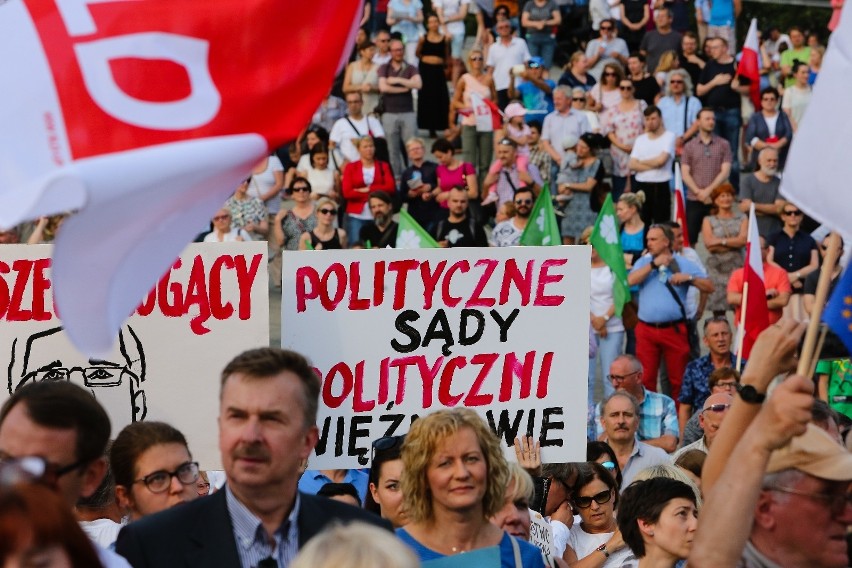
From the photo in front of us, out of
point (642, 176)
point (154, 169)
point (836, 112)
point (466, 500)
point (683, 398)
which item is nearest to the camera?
point (154, 169)

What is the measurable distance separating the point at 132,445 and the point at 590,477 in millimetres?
3251

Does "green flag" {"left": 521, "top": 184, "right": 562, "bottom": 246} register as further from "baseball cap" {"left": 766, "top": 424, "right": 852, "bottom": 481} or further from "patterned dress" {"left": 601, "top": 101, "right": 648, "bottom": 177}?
"baseball cap" {"left": 766, "top": 424, "right": 852, "bottom": 481}

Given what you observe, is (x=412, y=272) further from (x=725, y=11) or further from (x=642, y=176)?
(x=725, y=11)

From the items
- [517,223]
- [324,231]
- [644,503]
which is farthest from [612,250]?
[644,503]

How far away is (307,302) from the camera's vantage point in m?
7.59

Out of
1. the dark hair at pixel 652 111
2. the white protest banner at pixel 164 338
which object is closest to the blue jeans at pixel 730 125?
the dark hair at pixel 652 111

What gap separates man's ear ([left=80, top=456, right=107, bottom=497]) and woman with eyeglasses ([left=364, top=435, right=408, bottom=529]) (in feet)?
7.15

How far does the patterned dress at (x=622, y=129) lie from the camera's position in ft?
62.7

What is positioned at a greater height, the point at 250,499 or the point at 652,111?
the point at 250,499

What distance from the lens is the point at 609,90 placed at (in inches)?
782

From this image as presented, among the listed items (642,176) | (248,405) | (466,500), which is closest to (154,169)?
(248,405)

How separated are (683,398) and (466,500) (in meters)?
7.83

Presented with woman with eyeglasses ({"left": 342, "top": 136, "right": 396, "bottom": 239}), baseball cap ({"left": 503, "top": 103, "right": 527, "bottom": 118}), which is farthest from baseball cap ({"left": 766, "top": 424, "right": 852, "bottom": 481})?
baseball cap ({"left": 503, "top": 103, "right": 527, "bottom": 118})

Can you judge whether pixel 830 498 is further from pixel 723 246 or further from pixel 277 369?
pixel 723 246
